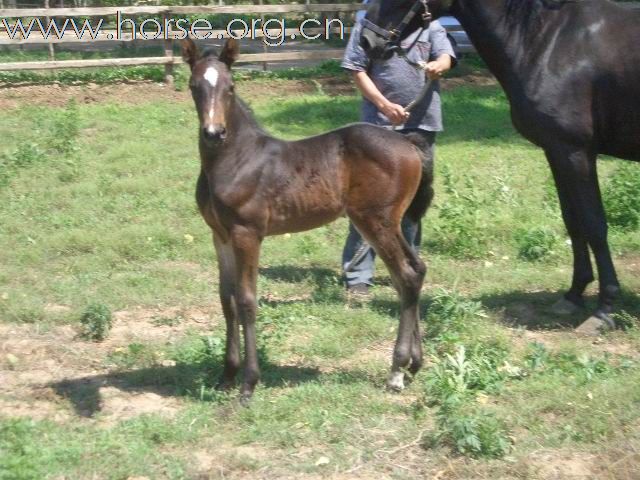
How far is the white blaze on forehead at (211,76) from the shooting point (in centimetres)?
465

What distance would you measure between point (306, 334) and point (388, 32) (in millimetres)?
2033

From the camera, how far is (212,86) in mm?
4648

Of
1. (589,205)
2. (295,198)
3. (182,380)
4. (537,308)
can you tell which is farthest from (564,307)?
(182,380)

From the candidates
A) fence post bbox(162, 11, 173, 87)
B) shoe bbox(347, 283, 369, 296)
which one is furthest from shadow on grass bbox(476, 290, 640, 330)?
fence post bbox(162, 11, 173, 87)

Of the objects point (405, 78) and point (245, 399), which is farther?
point (405, 78)

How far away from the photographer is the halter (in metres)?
5.72

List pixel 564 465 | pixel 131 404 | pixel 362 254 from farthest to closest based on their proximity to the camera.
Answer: pixel 362 254
pixel 131 404
pixel 564 465

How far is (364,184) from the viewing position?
5.13 meters

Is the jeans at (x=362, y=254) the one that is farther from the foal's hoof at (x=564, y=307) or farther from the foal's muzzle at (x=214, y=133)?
the foal's muzzle at (x=214, y=133)

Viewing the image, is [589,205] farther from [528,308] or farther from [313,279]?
[313,279]

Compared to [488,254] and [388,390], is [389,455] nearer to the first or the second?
[388,390]

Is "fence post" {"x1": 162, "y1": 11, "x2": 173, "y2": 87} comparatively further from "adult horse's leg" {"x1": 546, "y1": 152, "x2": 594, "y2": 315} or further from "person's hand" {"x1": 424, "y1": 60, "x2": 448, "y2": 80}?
"adult horse's leg" {"x1": 546, "y1": 152, "x2": 594, "y2": 315}

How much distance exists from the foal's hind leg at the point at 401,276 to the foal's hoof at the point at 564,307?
1.74 metres

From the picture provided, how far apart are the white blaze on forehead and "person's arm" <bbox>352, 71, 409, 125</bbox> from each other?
1726mm
